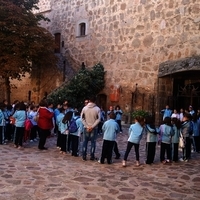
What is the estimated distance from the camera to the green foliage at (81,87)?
1750cm

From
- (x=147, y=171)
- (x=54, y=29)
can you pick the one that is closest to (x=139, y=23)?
(x=54, y=29)

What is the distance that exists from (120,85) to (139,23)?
12.5 ft

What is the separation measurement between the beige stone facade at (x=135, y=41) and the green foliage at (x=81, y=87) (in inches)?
20.7

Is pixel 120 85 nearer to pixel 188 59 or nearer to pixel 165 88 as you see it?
pixel 165 88

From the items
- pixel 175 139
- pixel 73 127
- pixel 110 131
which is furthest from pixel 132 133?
pixel 73 127

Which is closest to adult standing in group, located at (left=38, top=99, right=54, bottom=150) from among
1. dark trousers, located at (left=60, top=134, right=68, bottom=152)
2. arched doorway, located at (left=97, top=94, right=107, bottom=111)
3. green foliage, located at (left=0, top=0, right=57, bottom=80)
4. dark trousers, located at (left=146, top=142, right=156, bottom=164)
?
dark trousers, located at (left=60, top=134, right=68, bottom=152)

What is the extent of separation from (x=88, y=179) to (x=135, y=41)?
12087mm

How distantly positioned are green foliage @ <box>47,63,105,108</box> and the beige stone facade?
0.52 m

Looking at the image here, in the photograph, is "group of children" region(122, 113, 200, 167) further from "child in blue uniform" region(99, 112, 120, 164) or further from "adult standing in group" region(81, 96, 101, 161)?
"adult standing in group" region(81, 96, 101, 161)

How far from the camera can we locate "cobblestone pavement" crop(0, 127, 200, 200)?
5.70m

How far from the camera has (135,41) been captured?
1734 centimetres

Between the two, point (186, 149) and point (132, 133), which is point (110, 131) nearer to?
point (132, 133)

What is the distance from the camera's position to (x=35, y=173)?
6.93 meters

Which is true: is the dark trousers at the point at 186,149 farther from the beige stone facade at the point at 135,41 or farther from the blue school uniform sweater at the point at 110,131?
the beige stone facade at the point at 135,41
